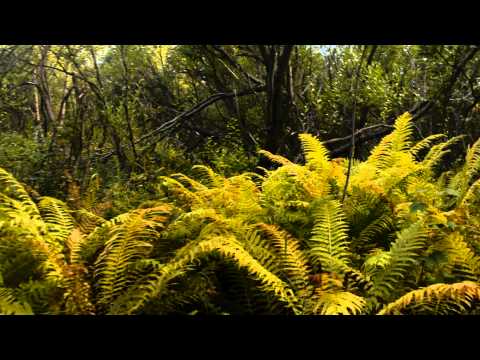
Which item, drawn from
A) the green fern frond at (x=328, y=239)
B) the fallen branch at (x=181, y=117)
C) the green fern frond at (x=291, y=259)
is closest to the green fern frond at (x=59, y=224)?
the green fern frond at (x=291, y=259)

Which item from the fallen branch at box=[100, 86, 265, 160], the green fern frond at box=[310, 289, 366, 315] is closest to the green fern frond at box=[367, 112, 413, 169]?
the green fern frond at box=[310, 289, 366, 315]

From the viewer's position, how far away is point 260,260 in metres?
2.49

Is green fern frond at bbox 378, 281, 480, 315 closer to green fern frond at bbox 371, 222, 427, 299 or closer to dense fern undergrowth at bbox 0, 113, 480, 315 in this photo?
dense fern undergrowth at bbox 0, 113, 480, 315

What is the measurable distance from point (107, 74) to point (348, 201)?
8463 millimetres

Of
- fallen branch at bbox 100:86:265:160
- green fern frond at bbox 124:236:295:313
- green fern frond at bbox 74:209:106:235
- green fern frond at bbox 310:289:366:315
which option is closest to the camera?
green fern frond at bbox 310:289:366:315

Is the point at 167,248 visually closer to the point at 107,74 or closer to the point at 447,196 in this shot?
the point at 447,196

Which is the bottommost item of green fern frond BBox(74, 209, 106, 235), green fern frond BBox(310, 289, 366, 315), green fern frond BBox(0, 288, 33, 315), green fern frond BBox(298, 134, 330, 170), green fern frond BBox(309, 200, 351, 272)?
green fern frond BBox(0, 288, 33, 315)

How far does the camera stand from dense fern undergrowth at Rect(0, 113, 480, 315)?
2232 millimetres

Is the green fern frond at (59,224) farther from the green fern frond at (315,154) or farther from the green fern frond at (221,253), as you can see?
the green fern frond at (315,154)

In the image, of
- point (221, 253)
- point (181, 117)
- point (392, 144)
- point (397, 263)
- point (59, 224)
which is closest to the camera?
point (221, 253)

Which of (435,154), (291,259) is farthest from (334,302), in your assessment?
(435,154)

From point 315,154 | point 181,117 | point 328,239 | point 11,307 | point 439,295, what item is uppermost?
point 181,117

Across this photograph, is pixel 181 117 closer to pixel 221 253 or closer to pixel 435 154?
pixel 435 154

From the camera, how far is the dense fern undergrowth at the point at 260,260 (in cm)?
223
